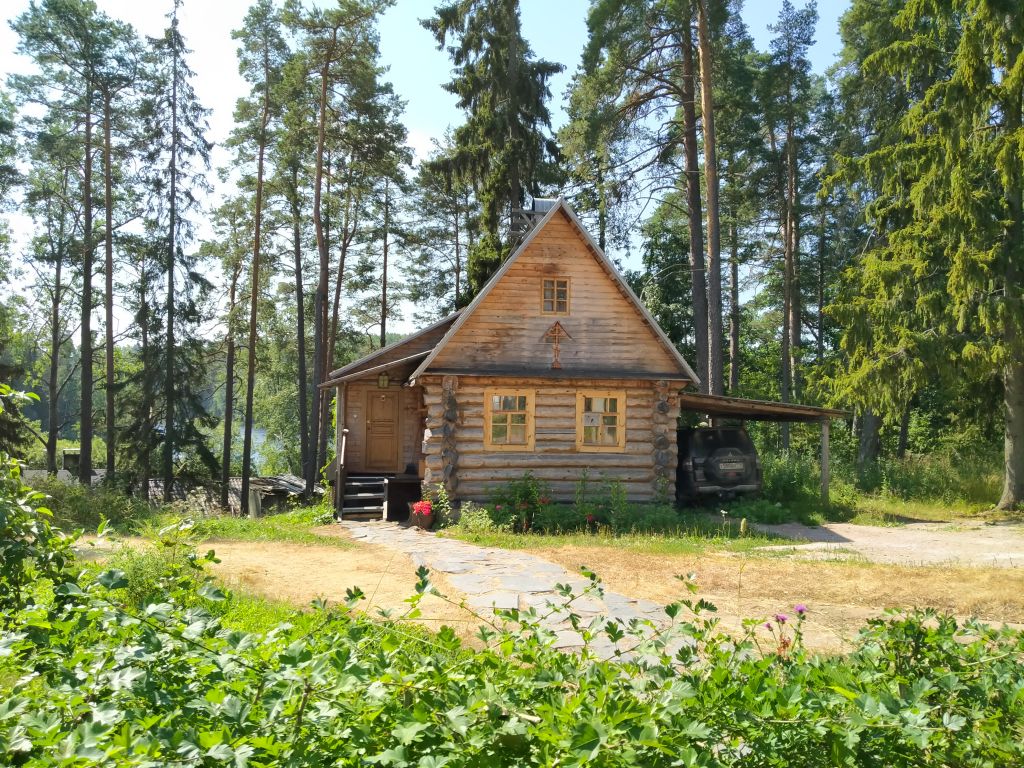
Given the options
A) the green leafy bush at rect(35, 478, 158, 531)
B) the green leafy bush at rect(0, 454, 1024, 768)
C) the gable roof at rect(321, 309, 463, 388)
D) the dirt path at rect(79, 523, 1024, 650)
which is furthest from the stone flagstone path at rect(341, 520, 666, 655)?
the gable roof at rect(321, 309, 463, 388)

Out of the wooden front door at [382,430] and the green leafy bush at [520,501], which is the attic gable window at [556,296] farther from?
the wooden front door at [382,430]

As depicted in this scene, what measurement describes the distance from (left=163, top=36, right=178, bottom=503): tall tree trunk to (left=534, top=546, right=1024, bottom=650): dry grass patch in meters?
22.1

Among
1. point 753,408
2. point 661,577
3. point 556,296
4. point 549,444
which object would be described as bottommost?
point 661,577

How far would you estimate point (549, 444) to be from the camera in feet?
53.3

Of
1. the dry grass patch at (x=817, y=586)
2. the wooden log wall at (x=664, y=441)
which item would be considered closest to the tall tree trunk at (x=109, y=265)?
the wooden log wall at (x=664, y=441)

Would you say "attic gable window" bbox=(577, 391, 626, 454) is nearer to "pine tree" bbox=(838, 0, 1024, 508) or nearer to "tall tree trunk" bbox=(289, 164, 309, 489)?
"pine tree" bbox=(838, 0, 1024, 508)

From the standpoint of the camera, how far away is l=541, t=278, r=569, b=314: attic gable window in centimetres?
1672

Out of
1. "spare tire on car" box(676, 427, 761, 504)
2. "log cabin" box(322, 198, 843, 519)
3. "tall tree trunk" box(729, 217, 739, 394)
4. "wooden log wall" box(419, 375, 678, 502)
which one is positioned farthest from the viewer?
"tall tree trunk" box(729, 217, 739, 394)

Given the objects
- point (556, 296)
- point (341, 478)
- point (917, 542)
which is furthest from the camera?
point (341, 478)

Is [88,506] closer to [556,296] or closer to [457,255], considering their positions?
[556,296]

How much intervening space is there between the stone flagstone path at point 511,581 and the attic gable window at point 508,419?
10.2 feet

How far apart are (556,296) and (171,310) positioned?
1972cm

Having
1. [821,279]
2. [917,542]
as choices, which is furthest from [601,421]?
[821,279]

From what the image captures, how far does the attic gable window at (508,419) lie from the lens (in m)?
16.1
